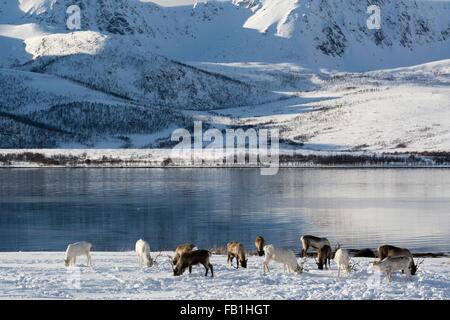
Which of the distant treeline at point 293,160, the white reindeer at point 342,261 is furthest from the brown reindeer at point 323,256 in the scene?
the distant treeline at point 293,160

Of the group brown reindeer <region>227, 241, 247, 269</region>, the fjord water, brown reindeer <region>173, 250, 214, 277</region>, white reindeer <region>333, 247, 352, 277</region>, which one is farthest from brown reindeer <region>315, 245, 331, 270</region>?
the fjord water

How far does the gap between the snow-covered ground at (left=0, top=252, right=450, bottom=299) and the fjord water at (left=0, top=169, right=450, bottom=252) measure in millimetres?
15227

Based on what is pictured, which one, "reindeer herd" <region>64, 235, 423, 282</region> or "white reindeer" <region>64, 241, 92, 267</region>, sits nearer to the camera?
"reindeer herd" <region>64, 235, 423, 282</region>

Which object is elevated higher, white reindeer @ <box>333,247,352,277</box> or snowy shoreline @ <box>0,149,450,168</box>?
snowy shoreline @ <box>0,149,450,168</box>

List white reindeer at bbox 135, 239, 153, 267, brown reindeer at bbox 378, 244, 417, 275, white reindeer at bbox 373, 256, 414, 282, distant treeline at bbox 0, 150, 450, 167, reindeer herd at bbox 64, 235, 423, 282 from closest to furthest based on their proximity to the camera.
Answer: white reindeer at bbox 373, 256, 414, 282
reindeer herd at bbox 64, 235, 423, 282
brown reindeer at bbox 378, 244, 417, 275
white reindeer at bbox 135, 239, 153, 267
distant treeline at bbox 0, 150, 450, 167

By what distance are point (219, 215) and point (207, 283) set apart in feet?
128

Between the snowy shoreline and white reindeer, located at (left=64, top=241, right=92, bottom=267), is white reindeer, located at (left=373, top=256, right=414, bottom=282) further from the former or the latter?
the snowy shoreline

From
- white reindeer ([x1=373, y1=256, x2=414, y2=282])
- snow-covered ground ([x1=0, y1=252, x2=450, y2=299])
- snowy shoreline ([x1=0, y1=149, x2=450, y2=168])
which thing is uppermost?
snowy shoreline ([x1=0, y1=149, x2=450, y2=168])

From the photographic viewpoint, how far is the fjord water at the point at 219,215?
48.1m

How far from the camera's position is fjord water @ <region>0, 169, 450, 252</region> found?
48.1 meters

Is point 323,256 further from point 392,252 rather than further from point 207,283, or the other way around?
point 207,283

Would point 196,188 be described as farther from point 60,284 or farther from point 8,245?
point 60,284

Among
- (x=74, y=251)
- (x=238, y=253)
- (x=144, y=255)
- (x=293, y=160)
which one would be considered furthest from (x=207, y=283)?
(x=293, y=160)
